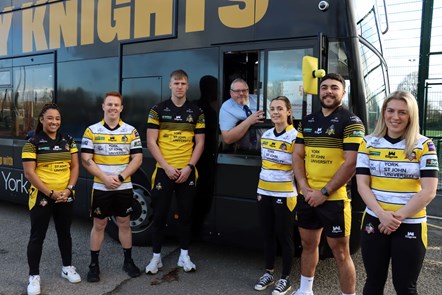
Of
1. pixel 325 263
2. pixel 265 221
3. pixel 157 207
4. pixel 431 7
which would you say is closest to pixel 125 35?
pixel 157 207

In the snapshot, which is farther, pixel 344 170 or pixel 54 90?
pixel 54 90

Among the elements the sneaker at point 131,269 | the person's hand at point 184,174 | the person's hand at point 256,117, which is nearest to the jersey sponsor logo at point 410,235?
the person's hand at point 256,117

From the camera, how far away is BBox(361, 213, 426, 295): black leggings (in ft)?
7.75

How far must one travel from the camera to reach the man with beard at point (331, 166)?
2896 millimetres

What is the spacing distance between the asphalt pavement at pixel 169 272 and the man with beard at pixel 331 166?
88 cm

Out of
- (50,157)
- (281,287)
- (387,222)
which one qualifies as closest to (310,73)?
(387,222)

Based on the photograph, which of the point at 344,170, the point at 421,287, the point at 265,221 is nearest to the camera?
the point at 344,170

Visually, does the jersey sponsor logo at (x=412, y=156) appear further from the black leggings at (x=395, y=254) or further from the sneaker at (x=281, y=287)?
the sneaker at (x=281, y=287)

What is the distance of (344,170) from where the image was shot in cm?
287

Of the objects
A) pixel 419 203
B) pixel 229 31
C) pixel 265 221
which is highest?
pixel 229 31

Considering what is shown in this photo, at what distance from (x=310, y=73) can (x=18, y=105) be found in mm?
4393

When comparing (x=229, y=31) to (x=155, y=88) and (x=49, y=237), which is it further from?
(x=49, y=237)

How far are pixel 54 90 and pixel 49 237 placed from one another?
1885mm

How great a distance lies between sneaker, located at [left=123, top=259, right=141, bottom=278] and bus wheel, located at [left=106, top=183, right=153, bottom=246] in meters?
0.61
